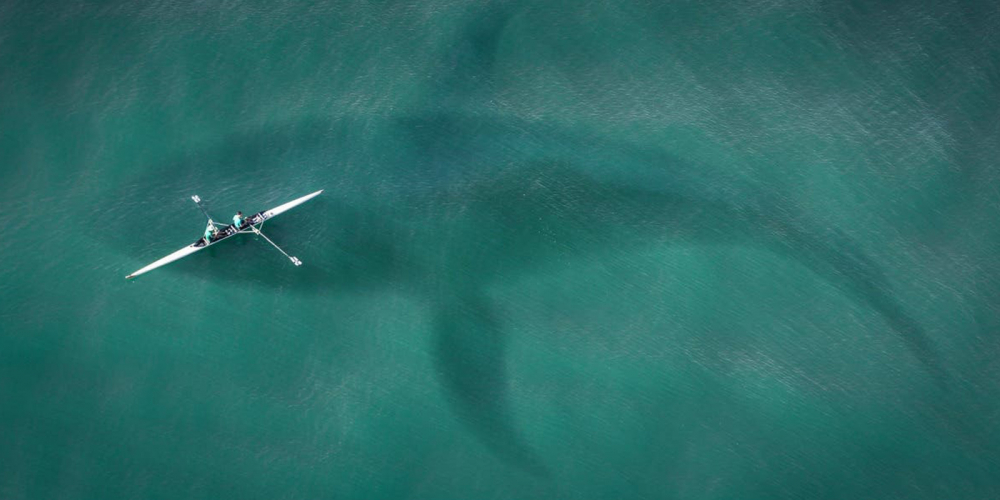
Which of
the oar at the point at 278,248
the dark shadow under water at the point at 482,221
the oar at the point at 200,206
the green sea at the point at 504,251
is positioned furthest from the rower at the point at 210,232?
the oar at the point at 278,248

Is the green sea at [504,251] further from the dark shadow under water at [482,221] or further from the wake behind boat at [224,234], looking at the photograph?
the wake behind boat at [224,234]

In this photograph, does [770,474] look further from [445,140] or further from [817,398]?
[445,140]

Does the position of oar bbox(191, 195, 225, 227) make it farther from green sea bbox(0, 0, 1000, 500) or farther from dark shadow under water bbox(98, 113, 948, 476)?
dark shadow under water bbox(98, 113, 948, 476)

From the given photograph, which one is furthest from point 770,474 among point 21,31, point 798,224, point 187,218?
point 21,31

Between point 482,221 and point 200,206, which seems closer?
point 200,206

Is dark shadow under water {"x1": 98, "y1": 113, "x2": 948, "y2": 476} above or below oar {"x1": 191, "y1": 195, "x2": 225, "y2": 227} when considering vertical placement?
above

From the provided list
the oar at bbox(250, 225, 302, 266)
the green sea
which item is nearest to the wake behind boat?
the oar at bbox(250, 225, 302, 266)

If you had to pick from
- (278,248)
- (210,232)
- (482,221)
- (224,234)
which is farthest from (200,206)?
(482,221)

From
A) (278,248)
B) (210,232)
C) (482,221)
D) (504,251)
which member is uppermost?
(482,221)

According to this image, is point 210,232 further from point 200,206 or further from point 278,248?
point 278,248
